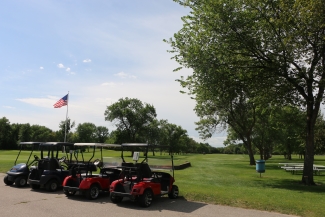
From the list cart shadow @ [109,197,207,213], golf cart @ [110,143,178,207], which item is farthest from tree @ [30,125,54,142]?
cart shadow @ [109,197,207,213]

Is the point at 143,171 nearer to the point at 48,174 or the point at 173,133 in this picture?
the point at 48,174

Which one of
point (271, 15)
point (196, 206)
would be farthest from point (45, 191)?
point (271, 15)

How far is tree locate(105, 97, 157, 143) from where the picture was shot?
66.4 meters

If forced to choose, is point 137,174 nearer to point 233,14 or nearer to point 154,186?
point 154,186

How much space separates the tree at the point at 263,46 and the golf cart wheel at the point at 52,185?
9.24 m

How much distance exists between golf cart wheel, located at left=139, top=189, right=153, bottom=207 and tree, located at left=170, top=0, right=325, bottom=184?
868 cm

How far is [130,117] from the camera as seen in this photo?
6662cm

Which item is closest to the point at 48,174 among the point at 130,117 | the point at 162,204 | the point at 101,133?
the point at 162,204

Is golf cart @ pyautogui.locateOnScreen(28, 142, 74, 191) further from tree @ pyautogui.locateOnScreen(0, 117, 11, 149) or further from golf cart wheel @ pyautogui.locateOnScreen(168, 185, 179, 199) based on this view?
tree @ pyautogui.locateOnScreen(0, 117, 11, 149)

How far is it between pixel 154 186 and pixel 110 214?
1898 mm

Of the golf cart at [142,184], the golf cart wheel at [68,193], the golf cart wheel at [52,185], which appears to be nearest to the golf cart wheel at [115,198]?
the golf cart at [142,184]

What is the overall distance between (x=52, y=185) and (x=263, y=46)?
42.9 ft

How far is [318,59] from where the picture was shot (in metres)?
16.4

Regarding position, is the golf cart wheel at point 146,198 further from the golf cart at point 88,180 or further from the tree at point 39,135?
the tree at point 39,135
